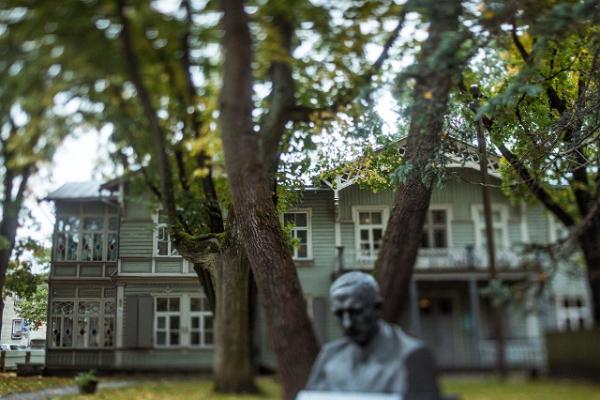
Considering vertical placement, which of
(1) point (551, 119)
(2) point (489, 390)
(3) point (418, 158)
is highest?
(1) point (551, 119)

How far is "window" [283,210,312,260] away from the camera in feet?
20.5

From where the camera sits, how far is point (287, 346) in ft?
12.8

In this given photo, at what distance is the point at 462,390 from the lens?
5.40 metres

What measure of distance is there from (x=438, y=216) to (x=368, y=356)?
4.02 meters

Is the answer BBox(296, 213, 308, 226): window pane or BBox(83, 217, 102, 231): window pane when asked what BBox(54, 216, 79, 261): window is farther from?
BBox(296, 213, 308, 226): window pane

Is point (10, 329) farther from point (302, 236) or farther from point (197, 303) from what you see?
point (302, 236)

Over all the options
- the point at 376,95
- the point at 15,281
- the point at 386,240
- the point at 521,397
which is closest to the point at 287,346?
the point at 386,240

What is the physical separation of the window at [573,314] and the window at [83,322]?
14.3 ft

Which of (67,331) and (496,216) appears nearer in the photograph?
(496,216)

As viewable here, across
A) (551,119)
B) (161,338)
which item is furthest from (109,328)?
(551,119)

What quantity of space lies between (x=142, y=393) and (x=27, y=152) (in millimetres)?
2530

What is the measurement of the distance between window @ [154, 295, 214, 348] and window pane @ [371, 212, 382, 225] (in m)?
1.94

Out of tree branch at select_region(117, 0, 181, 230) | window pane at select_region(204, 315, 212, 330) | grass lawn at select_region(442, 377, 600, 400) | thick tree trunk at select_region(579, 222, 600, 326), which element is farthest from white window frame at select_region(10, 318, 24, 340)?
thick tree trunk at select_region(579, 222, 600, 326)

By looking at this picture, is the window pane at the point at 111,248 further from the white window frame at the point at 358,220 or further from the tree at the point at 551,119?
the tree at the point at 551,119
